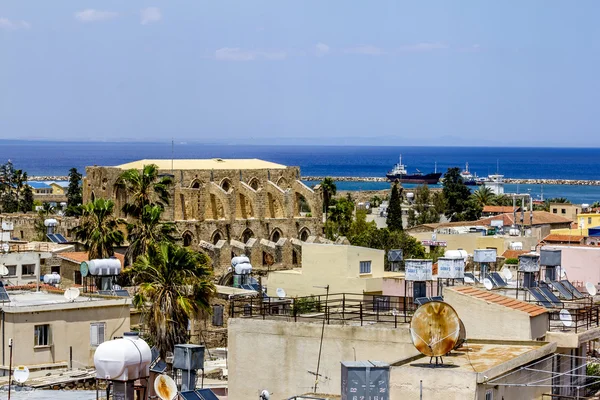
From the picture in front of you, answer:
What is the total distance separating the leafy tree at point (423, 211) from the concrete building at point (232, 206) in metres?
18.3

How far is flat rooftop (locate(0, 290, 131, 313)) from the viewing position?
107 ft

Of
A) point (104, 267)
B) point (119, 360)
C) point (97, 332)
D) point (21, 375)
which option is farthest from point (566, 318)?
point (104, 267)

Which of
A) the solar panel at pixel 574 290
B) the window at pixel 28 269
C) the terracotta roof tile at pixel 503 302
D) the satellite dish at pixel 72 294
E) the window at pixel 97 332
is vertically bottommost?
the window at pixel 97 332

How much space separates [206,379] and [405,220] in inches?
2853

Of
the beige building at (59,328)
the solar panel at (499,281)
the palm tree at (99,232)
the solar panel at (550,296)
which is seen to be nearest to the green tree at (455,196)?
the palm tree at (99,232)

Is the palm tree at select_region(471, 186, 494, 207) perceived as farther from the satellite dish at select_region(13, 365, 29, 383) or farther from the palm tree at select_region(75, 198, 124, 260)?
the satellite dish at select_region(13, 365, 29, 383)

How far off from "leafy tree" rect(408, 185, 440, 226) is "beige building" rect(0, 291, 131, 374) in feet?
207

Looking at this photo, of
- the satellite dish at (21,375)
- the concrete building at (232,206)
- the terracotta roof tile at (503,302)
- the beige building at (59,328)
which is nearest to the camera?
the terracotta roof tile at (503,302)

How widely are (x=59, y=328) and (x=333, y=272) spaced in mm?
8904

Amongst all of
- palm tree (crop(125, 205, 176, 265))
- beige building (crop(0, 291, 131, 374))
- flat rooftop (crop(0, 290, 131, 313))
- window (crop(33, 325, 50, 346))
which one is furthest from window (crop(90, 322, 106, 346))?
palm tree (crop(125, 205, 176, 265))

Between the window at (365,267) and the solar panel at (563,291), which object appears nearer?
the solar panel at (563,291)

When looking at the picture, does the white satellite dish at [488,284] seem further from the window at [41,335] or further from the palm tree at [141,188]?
the palm tree at [141,188]

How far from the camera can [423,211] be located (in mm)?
105938

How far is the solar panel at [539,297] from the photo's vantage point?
84.0 ft
